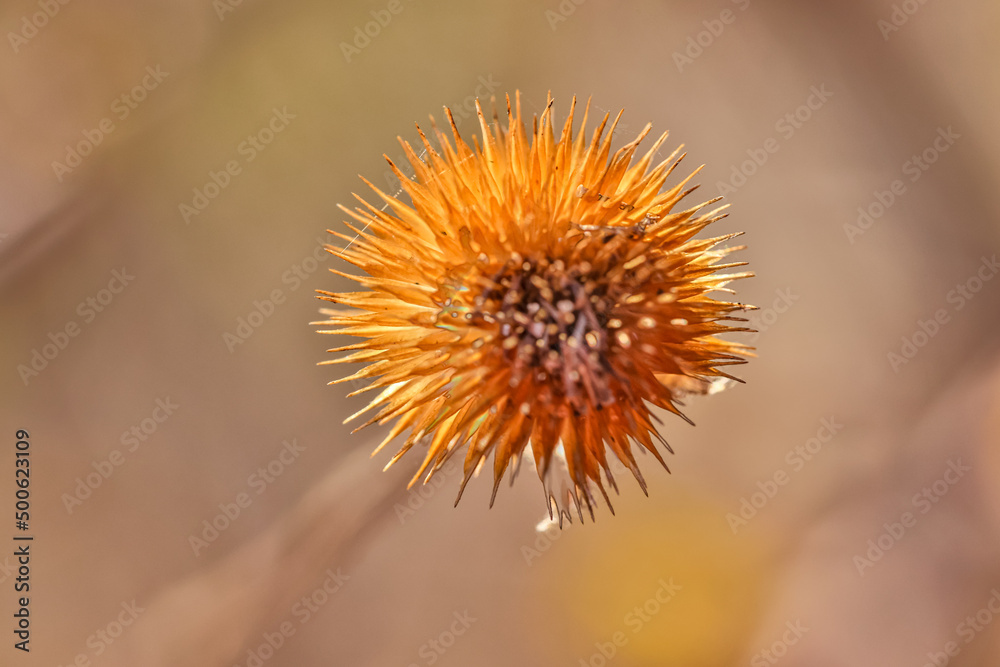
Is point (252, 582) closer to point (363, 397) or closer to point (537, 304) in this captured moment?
point (363, 397)

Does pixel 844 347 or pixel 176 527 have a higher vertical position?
pixel 176 527

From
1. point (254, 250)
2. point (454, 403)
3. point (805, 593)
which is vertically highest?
point (254, 250)

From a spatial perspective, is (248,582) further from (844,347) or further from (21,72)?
(844,347)

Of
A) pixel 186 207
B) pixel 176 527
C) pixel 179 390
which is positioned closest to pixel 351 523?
pixel 176 527

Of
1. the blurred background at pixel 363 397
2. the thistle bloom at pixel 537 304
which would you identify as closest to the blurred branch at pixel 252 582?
the blurred background at pixel 363 397

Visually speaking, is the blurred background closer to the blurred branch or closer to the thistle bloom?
the blurred branch

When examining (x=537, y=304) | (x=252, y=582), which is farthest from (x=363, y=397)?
(x=537, y=304)
